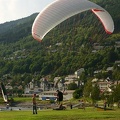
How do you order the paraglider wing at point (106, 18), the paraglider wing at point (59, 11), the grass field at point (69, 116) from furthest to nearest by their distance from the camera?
1. the paraglider wing at point (106, 18)
2. the paraglider wing at point (59, 11)
3. the grass field at point (69, 116)

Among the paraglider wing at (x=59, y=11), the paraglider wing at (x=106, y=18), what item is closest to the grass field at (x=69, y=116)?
the paraglider wing at (x=59, y=11)

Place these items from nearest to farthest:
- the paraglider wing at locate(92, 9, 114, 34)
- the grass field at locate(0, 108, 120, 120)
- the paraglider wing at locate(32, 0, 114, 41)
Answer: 1. the grass field at locate(0, 108, 120, 120)
2. the paraglider wing at locate(32, 0, 114, 41)
3. the paraglider wing at locate(92, 9, 114, 34)

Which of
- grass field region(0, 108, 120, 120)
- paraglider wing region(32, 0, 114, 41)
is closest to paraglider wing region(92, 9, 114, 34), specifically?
paraglider wing region(32, 0, 114, 41)

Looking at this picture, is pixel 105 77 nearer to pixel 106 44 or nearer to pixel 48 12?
pixel 106 44

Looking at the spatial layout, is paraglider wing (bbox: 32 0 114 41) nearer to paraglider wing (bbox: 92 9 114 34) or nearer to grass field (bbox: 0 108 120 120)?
paraglider wing (bbox: 92 9 114 34)

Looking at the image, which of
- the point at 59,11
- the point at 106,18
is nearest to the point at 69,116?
the point at 59,11

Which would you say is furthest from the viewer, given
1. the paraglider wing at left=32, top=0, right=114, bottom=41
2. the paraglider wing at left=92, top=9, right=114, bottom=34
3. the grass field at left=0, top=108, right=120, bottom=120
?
the paraglider wing at left=92, top=9, right=114, bottom=34

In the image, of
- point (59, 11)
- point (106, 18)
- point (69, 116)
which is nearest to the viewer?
point (69, 116)

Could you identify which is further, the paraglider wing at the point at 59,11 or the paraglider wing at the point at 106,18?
the paraglider wing at the point at 106,18

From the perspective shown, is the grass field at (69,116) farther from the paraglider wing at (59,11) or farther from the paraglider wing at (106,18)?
the paraglider wing at (106,18)

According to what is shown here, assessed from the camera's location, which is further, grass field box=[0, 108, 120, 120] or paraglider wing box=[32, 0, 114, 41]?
paraglider wing box=[32, 0, 114, 41]

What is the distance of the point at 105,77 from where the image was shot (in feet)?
417

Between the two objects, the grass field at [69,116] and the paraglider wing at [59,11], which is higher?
the paraglider wing at [59,11]

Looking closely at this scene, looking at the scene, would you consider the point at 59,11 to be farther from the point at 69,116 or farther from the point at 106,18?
the point at 69,116
